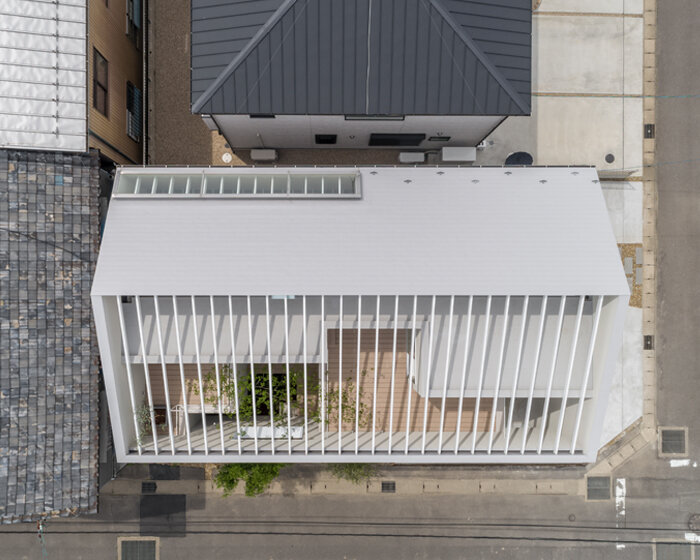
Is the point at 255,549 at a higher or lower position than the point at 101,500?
lower

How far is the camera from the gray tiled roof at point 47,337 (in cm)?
1670

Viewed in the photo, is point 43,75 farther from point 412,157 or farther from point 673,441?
point 673,441

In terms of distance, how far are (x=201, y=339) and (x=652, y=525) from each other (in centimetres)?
2869

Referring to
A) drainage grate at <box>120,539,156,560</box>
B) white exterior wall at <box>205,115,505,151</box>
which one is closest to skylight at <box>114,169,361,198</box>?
white exterior wall at <box>205,115,505,151</box>

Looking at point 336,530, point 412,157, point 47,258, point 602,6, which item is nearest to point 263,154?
point 412,157

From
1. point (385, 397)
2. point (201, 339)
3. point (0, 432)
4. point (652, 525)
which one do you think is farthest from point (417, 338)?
point (652, 525)

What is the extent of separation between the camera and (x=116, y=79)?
2036 centimetres

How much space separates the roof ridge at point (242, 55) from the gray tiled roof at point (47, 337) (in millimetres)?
5526

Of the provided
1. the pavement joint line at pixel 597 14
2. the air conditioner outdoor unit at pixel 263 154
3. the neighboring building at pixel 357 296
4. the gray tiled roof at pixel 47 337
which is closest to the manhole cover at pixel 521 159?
the neighboring building at pixel 357 296

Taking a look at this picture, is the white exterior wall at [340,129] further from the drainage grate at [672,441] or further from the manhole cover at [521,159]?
the drainage grate at [672,441]

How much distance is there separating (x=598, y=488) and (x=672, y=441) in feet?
17.7

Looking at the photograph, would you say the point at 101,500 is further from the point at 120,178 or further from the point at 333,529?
the point at 120,178

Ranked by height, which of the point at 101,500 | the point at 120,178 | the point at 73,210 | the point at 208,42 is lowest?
the point at 101,500

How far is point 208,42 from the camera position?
16.8 m
